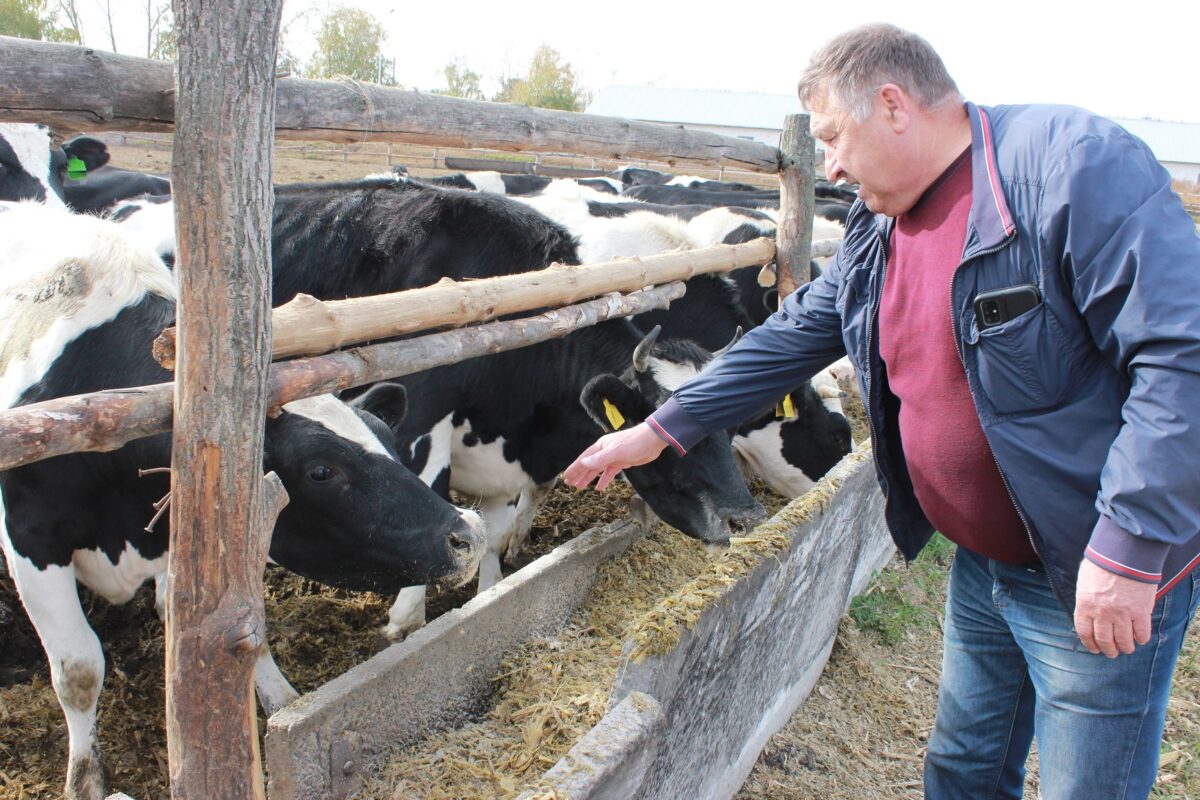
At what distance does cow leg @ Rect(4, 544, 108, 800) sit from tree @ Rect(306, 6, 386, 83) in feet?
198

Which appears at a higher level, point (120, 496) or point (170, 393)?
point (170, 393)

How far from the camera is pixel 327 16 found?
58.9m

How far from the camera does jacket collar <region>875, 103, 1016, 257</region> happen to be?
173cm

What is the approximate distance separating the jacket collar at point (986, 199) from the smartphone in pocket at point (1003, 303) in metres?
0.09

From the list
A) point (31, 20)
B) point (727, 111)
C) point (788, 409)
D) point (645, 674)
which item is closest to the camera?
point (645, 674)

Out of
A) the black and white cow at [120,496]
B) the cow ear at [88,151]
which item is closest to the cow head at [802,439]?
the black and white cow at [120,496]

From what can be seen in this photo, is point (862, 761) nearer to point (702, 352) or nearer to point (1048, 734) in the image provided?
point (1048, 734)

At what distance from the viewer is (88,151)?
8055 mm

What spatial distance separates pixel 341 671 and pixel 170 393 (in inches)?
76.5

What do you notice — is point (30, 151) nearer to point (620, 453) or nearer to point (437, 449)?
point (437, 449)

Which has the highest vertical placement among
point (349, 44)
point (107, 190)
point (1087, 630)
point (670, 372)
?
point (349, 44)

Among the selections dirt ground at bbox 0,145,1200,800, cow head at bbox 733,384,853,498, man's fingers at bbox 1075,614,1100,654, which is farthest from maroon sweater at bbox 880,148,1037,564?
cow head at bbox 733,384,853,498

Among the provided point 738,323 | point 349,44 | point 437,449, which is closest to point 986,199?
point 437,449

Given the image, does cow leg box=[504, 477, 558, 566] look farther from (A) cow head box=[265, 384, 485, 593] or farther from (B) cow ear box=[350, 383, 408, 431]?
(A) cow head box=[265, 384, 485, 593]
